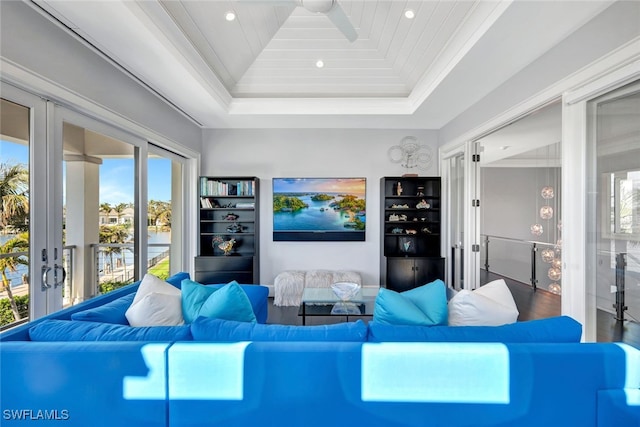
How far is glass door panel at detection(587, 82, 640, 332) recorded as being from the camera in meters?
1.95

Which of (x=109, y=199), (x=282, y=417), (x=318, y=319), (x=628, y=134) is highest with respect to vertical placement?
(x=628, y=134)

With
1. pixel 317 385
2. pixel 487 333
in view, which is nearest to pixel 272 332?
Result: pixel 317 385

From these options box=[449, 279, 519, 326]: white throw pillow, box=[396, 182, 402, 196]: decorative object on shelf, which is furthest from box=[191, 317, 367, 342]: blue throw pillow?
box=[396, 182, 402, 196]: decorative object on shelf

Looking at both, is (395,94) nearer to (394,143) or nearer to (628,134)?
(394,143)

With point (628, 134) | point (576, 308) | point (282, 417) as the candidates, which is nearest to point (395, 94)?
point (628, 134)

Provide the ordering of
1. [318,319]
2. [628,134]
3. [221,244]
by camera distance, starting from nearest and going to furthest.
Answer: [628,134] → [318,319] → [221,244]

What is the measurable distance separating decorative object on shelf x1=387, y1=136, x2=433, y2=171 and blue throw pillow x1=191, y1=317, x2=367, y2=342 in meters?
3.90

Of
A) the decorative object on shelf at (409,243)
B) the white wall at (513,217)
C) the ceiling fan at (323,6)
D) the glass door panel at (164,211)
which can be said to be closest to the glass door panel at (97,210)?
the glass door panel at (164,211)

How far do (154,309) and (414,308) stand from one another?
1502 mm

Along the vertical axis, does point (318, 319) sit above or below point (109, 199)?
below

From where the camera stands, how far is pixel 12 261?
199cm

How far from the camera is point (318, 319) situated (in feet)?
11.7

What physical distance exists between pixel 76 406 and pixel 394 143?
4.72m

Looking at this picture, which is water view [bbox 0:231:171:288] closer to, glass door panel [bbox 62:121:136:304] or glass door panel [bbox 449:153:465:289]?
glass door panel [bbox 62:121:136:304]
